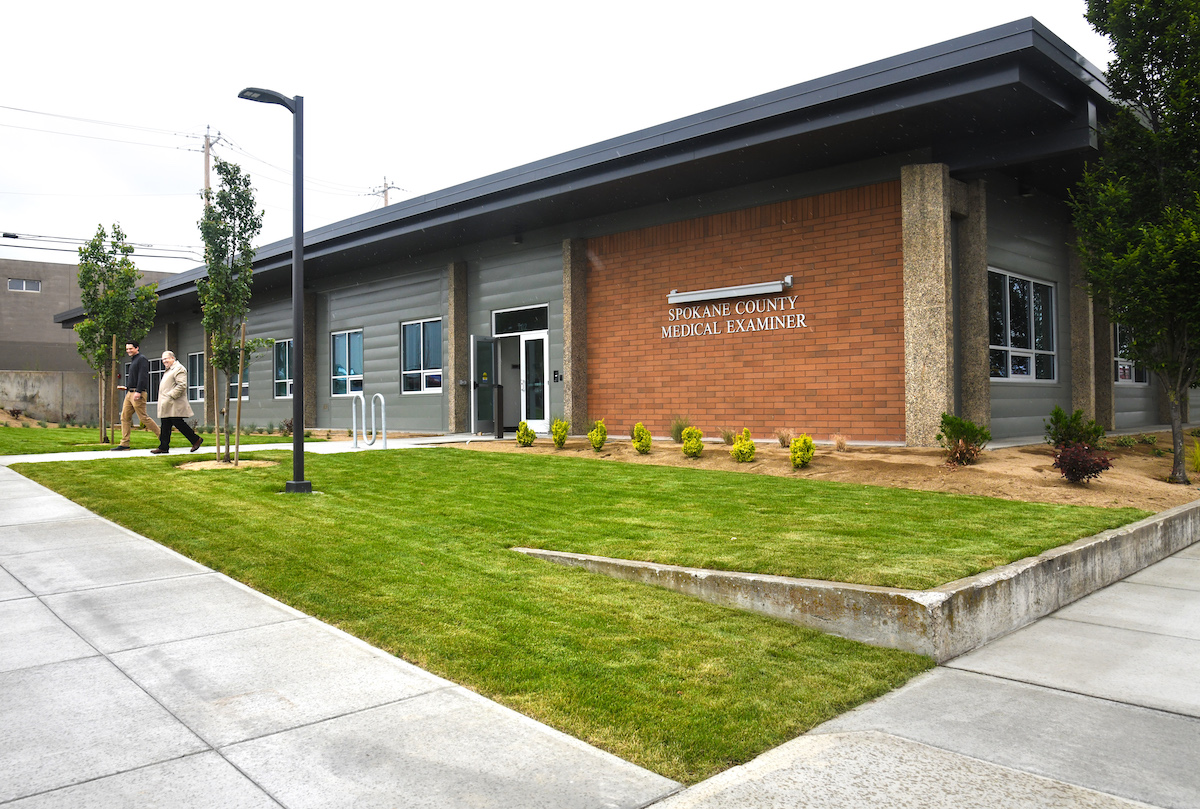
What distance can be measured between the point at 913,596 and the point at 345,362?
820 inches

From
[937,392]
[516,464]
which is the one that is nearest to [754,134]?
[937,392]

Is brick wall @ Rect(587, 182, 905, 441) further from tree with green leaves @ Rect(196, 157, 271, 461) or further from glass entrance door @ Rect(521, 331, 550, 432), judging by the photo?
tree with green leaves @ Rect(196, 157, 271, 461)

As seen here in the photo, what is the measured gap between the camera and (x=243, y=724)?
321cm

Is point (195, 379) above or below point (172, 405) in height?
above

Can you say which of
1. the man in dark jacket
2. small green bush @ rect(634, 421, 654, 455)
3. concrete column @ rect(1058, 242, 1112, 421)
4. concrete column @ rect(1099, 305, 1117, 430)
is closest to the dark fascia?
small green bush @ rect(634, 421, 654, 455)

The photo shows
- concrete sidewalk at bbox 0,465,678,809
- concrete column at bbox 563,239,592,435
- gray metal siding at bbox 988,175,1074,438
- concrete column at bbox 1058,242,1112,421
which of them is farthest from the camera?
concrete column at bbox 563,239,592,435

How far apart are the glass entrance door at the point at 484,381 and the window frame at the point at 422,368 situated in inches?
60.4

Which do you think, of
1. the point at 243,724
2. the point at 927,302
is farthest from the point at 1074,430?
the point at 243,724

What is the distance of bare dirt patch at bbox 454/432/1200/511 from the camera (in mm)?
8930

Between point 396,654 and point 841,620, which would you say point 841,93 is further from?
point 396,654

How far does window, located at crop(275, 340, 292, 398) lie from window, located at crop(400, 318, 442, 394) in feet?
19.9

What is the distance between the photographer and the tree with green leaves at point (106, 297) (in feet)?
55.6

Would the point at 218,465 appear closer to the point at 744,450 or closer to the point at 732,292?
the point at 744,450

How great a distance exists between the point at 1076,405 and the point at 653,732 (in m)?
15.8
